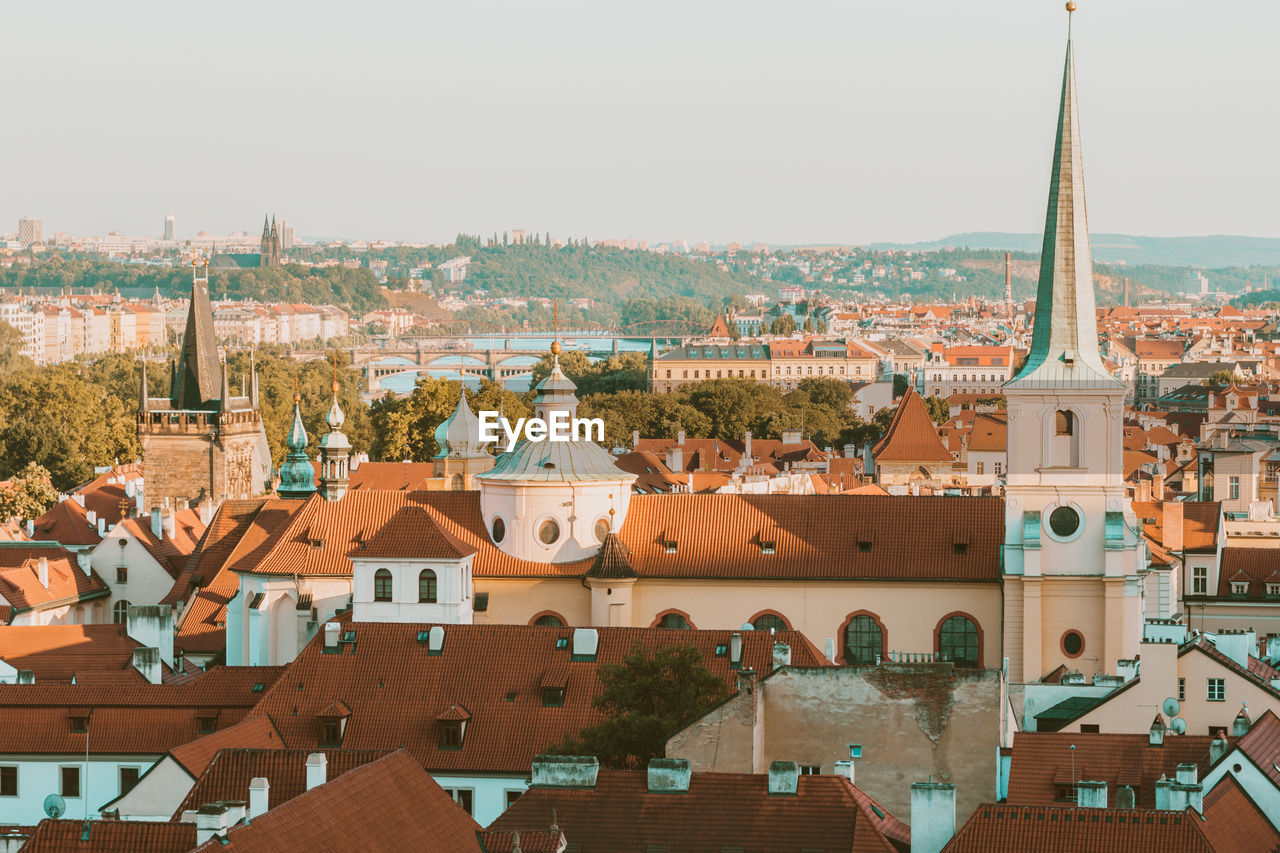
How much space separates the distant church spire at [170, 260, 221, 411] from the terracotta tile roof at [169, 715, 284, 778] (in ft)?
173

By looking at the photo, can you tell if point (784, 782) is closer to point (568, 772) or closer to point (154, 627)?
point (568, 772)

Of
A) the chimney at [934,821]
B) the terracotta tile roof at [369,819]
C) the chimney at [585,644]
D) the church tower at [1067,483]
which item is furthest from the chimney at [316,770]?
the church tower at [1067,483]

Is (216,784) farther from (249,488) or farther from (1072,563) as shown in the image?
(249,488)

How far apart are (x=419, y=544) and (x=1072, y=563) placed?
51.7ft

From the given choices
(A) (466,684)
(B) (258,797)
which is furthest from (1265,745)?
(A) (466,684)

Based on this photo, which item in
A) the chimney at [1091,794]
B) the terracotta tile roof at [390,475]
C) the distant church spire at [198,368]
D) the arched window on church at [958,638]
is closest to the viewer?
the chimney at [1091,794]

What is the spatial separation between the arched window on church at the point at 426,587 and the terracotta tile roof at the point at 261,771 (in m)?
19.6

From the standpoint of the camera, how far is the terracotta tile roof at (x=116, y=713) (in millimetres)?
47594

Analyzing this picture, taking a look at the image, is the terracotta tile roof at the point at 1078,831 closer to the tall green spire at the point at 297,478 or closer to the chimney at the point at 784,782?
the chimney at the point at 784,782

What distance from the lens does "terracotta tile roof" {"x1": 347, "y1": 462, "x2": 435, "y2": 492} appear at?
326 feet

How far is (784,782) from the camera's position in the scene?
113 feet

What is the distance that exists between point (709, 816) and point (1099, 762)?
7.52 meters

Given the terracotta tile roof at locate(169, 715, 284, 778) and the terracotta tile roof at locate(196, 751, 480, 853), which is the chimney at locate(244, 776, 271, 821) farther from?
the terracotta tile roof at locate(169, 715, 284, 778)

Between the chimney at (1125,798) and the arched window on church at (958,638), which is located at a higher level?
the chimney at (1125,798)
